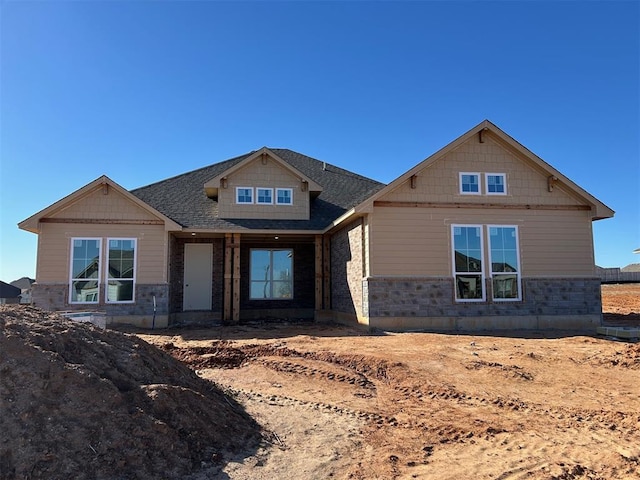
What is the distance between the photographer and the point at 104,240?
575 inches

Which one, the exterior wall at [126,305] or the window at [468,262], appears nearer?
the window at [468,262]

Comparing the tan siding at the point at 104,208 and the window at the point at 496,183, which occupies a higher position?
the window at the point at 496,183

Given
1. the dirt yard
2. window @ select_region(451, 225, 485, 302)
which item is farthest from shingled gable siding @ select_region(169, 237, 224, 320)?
the dirt yard

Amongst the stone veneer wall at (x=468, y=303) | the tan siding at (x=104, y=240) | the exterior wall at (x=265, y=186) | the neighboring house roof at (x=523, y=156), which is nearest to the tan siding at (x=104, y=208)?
the tan siding at (x=104, y=240)

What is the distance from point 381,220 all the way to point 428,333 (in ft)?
11.1

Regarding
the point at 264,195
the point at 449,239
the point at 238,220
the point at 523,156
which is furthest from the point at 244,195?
the point at 523,156

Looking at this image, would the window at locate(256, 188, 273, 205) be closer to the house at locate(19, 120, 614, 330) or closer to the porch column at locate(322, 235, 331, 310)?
the house at locate(19, 120, 614, 330)

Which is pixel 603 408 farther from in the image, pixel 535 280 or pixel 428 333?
pixel 535 280

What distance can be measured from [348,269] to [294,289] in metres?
3.57

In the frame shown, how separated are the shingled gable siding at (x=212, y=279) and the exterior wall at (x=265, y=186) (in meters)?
1.46

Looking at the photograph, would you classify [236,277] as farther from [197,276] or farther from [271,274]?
[271,274]

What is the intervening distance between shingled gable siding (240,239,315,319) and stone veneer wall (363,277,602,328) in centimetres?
500

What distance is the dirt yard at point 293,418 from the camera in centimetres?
362

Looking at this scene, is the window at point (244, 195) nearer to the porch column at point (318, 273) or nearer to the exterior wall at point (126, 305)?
the porch column at point (318, 273)
